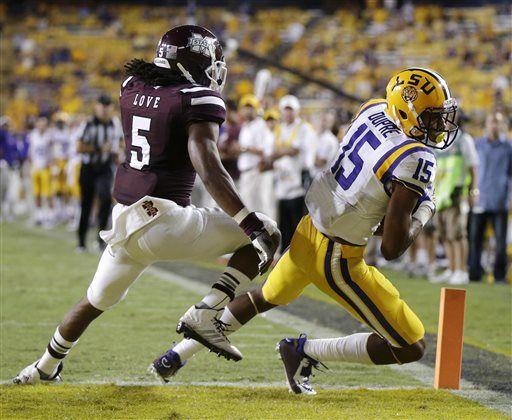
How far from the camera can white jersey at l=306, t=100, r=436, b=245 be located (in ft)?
13.0

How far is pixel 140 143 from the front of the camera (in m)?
4.19

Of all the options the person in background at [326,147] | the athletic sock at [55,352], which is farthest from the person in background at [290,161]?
the athletic sock at [55,352]

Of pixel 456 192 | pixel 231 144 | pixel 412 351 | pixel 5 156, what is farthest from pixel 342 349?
pixel 5 156

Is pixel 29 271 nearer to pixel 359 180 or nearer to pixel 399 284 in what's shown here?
pixel 399 284

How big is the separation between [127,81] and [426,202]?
55.4 inches

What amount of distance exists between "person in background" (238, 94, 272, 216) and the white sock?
6706 millimetres

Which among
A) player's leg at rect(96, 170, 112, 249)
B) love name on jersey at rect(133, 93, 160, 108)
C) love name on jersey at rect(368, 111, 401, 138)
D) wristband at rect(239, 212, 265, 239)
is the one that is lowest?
player's leg at rect(96, 170, 112, 249)

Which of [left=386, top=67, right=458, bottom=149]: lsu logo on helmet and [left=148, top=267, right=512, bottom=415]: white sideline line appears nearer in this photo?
[left=386, top=67, right=458, bottom=149]: lsu logo on helmet

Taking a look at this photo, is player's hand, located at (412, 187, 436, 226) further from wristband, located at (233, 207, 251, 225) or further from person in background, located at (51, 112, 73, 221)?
person in background, located at (51, 112, 73, 221)

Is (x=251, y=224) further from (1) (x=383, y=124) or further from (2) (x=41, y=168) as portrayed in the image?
(2) (x=41, y=168)

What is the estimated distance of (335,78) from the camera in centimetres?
2484

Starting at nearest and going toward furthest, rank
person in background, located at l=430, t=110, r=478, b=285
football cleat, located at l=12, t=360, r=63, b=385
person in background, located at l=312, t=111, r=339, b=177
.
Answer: football cleat, located at l=12, t=360, r=63, b=385, person in background, located at l=430, t=110, r=478, b=285, person in background, located at l=312, t=111, r=339, b=177

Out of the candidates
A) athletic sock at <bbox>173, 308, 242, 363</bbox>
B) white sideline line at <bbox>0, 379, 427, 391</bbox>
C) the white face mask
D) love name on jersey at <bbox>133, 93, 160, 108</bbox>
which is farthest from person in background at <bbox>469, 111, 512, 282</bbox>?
love name on jersey at <bbox>133, 93, 160, 108</bbox>

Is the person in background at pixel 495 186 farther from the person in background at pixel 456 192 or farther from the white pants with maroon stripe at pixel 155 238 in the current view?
the white pants with maroon stripe at pixel 155 238
